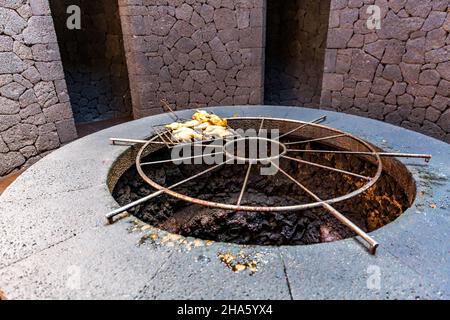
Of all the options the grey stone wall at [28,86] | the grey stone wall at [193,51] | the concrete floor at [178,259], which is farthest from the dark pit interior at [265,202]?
the grey stone wall at [193,51]

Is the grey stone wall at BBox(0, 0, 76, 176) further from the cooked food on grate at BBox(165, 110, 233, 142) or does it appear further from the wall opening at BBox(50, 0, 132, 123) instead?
the wall opening at BBox(50, 0, 132, 123)

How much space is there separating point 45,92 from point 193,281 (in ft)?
13.6

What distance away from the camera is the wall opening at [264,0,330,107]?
7042mm

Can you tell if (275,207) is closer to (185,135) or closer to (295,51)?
(185,135)

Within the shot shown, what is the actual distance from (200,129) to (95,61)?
5.27 m

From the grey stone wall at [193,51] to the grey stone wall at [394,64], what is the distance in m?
1.54

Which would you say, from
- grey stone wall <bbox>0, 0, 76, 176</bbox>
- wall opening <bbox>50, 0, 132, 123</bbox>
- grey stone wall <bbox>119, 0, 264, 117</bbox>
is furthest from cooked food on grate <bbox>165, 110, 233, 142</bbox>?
wall opening <bbox>50, 0, 132, 123</bbox>

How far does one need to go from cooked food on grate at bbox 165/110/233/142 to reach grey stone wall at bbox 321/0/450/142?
2.72 metres

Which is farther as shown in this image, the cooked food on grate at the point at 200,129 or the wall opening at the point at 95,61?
the wall opening at the point at 95,61

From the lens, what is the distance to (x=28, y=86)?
4.10 metres

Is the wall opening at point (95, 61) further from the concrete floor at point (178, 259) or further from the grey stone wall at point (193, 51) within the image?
the concrete floor at point (178, 259)

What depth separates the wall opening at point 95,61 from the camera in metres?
6.62

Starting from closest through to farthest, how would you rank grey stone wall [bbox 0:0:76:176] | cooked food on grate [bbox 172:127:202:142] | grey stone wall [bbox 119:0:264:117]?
cooked food on grate [bbox 172:127:202:142], grey stone wall [bbox 0:0:76:176], grey stone wall [bbox 119:0:264:117]
